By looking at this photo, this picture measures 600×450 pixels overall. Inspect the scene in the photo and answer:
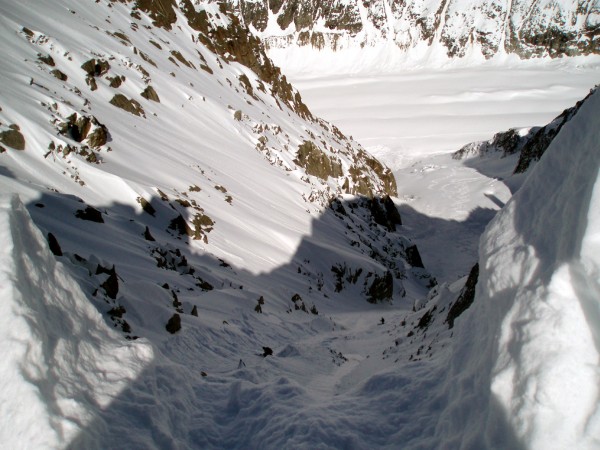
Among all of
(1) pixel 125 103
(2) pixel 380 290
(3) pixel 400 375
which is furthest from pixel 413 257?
(3) pixel 400 375

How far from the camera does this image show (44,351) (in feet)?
10.1

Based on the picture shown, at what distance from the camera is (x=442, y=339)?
556 cm

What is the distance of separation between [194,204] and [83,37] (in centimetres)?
964

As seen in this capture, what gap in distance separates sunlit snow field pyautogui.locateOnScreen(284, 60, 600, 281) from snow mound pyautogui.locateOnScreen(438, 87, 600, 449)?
1898cm

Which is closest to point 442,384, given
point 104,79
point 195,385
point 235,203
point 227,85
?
point 195,385

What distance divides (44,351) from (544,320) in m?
3.55

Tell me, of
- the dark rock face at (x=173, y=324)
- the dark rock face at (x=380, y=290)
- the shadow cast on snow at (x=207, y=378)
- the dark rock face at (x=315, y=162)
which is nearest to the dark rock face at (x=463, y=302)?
the shadow cast on snow at (x=207, y=378)

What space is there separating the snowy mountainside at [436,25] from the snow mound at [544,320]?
364 feet

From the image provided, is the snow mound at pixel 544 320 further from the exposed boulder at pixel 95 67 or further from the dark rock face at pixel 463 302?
the exposed boulder at pixel 95 67

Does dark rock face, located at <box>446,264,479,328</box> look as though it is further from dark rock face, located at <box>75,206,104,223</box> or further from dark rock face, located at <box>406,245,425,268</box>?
dark rock face, located at <box>406,245,425,268</box>

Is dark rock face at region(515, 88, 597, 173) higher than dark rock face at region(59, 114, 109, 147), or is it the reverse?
dark rock face at region(515, 88, 597, 173)

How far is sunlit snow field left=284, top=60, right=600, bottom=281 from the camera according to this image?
91.7 ft

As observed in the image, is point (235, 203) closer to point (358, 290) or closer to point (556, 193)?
point (358, 290)

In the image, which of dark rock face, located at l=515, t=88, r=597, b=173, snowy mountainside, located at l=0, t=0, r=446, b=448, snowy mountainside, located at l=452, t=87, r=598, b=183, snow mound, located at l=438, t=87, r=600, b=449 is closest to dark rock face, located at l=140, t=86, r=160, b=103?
snowy mountainside, located at l=0, t=0, r=446, b=448
